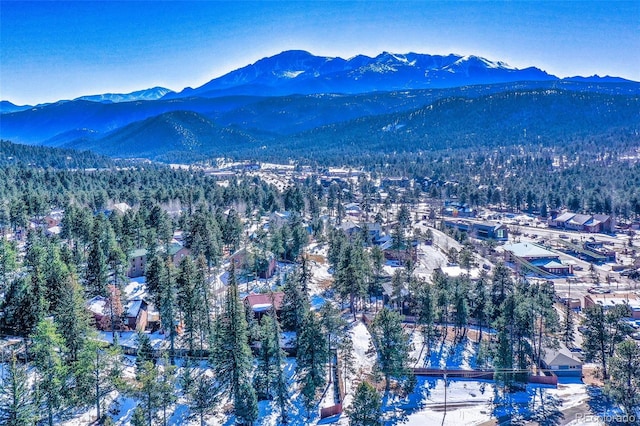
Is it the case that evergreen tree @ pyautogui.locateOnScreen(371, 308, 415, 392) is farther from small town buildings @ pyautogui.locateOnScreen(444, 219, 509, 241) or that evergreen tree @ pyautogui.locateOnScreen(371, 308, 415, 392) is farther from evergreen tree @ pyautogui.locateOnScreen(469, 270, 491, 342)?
small town buildings @ pyautogui.locateOnScreen(444, 219, 509, 241)

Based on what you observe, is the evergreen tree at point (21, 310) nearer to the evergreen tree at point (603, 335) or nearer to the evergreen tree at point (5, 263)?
the evergreen tree at point (5, 263)

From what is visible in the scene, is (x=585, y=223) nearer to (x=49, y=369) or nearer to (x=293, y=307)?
(x=293, y=307)

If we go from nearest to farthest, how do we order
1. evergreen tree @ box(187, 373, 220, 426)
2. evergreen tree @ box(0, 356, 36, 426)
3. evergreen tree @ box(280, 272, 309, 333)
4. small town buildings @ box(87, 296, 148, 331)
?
1. evergreen tree @ box(0, 356, 36, 426)
2. evergreen tree @ box(187, 373, 220, 426)
3. evergreen tree @ box(280, 272, 309, 333)
4. small town buildings @ box(87, 296, 148, 331)

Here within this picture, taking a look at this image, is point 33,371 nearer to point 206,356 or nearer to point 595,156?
point 206,356

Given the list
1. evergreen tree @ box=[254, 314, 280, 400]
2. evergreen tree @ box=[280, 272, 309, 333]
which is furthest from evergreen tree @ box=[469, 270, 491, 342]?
evergreen tree @ box=[254, 314, 280, 400]

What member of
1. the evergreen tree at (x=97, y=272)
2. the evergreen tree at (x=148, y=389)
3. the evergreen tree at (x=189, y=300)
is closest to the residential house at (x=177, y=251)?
the evergreen tree at (x=97, y=272)

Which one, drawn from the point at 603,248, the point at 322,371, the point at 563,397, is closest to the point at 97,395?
the point at 322,371
